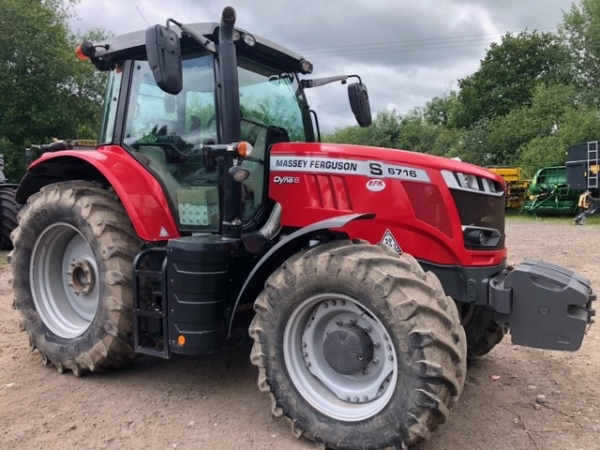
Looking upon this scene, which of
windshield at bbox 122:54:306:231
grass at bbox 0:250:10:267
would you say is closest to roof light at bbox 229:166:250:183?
windshield at bbox 122:54:306:231

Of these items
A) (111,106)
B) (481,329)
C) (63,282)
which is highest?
(111,106)

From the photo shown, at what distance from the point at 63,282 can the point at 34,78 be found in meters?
16.4

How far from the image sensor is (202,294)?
127 inches

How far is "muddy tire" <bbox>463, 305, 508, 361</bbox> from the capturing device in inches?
149

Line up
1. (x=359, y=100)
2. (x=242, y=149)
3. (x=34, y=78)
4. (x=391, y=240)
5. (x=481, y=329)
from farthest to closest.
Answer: (x=34, y=78) < (x=359, y=100) < (x=481, y=329) < (x=391, y=240) < (x=242, y=149)

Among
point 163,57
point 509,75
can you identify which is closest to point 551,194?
point 509,75

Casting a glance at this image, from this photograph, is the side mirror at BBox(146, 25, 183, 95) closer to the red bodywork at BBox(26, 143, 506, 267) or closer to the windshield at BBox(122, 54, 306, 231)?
the windshield at BBox(122, 54, 306, 231)

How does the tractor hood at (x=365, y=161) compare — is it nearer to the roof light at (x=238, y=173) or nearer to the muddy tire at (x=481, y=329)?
the roof light at (x=238, y=173)

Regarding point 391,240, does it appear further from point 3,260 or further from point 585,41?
point 585,41

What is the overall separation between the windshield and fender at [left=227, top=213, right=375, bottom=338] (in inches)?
17.2

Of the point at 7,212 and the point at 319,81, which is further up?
the point at 319,81

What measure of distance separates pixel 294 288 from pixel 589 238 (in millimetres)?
11142

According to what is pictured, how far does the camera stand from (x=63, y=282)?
4301 millimetres

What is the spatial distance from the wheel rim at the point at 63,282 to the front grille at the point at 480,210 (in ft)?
8.66
